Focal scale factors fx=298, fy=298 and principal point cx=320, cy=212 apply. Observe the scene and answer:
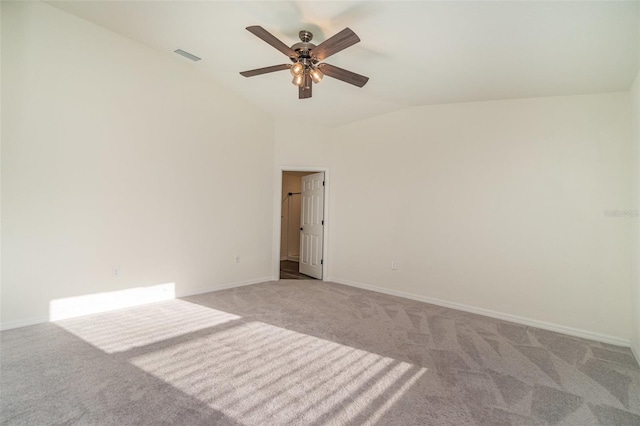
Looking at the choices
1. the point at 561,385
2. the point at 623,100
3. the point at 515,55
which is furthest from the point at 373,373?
the point at 623,100

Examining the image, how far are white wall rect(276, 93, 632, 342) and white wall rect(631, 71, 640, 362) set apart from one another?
0.54ft

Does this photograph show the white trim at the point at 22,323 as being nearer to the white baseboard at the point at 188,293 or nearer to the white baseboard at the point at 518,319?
the white baseboard at the point at 188,293

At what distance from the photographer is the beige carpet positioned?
181 centimetres

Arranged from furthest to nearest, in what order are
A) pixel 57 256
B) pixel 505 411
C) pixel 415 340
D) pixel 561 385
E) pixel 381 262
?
pixel 381 262
pixel 57 256
pixel 415 340
pixel 561 385
pixel 505 411

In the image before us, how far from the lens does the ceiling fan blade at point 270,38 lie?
2.27 m

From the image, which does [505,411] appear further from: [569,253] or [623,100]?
[623,100]

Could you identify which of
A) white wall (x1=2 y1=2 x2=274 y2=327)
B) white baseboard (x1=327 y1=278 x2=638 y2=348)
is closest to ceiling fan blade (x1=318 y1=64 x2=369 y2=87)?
white wall (x1=2 y1=2 x2=274 y2=327)

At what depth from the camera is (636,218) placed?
2.85 metres

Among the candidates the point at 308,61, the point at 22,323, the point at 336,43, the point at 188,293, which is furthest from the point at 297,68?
the point at 22,323

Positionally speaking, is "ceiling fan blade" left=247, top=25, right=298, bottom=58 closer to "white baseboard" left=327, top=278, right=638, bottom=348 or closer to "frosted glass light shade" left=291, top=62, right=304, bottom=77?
"frosted glass light shade" left=291, top=62, right=304, bottom=77

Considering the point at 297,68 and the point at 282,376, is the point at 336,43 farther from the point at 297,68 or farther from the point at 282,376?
the point at 282,376

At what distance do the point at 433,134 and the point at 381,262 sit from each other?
210 cm

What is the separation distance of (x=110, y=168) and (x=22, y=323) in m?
1.81

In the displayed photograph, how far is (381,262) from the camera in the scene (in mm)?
4812
